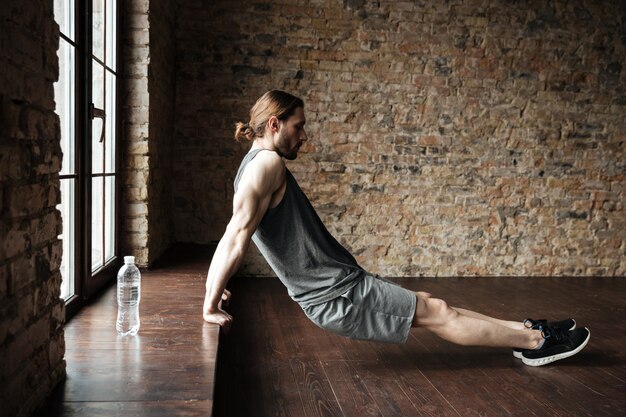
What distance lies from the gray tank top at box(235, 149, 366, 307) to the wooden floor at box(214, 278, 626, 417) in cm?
47

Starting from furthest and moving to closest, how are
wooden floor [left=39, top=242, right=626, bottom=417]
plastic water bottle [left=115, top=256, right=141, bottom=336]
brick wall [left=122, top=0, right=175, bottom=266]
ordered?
1. brick wall [left=122, top=0, right=175, bottom=266]
2. plastic water bottle [left=115, top=256, right=141, bottom=336]
3. wooden floor [left=39, top=242, right=626, bottom=417]

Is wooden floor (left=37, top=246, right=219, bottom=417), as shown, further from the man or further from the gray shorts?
the gray shorts

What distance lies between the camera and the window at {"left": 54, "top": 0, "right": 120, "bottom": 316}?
2.57m

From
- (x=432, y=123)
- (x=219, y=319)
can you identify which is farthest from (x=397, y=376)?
(x=432, y=123)

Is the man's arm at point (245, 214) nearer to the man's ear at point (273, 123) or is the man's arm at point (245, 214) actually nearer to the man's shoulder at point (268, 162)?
the man's shoulder at point (268, 162)

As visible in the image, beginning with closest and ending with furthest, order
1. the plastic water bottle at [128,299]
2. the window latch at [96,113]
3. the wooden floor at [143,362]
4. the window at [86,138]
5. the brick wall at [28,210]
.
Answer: the brick wall at [28,210] < the wooden floor at [143,362] < the plastic water bottle at [128,299] < the window at [86,138] < the window latch at [96,113]

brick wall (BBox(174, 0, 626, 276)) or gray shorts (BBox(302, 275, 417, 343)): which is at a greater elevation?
brick wall (BBox(174, 0, 626, 276))

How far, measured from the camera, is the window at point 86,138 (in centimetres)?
257

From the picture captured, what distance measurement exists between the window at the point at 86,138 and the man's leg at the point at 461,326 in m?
1.65

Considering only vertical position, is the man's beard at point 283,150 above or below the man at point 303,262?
above

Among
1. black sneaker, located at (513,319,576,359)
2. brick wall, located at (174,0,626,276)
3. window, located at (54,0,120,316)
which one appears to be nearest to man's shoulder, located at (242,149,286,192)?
window, located at (54,0,120,316)

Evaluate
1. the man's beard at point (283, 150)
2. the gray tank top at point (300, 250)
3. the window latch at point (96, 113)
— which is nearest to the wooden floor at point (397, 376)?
the gray tank top at point (300, 250)

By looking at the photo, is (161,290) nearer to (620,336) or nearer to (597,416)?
(597,416)

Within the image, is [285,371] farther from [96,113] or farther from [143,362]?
[96,113]
